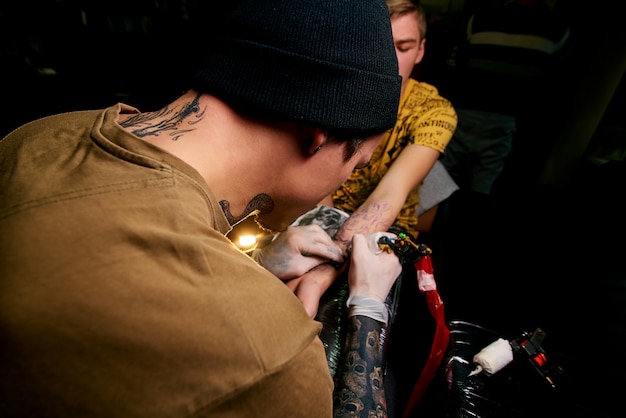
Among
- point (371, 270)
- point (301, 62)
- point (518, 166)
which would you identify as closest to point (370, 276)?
point (371, 270)

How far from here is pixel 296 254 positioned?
1.28 m

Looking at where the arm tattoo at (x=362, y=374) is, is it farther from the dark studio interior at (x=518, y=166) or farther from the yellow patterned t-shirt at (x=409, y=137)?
→ the yellow patterned t-shirt at (x=409, y=137)

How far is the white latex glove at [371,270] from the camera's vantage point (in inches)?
45.8

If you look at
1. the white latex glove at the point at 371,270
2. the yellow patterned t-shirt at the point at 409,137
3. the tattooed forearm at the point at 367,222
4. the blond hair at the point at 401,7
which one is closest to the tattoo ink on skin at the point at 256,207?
the white latex glove at the point at 371,270

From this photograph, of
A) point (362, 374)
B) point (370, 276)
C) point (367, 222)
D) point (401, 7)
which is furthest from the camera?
point (401, 7)

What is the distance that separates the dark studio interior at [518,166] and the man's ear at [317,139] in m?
0.92

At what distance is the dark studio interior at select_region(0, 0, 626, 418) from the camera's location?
4.05 feet

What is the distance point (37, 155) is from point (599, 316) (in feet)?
6.61

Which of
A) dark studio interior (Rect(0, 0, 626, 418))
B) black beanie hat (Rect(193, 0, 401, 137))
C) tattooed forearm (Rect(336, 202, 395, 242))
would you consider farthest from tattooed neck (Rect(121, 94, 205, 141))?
dark studio interior (Rect(0, 0, 626, 418))

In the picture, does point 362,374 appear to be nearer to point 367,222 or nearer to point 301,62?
point 367,222

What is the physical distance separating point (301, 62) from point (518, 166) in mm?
4238

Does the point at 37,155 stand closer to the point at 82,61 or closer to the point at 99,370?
the point at 99,370

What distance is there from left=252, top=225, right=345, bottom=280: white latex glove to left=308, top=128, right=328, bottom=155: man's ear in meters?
0.52

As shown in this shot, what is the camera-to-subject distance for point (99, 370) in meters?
0.44
